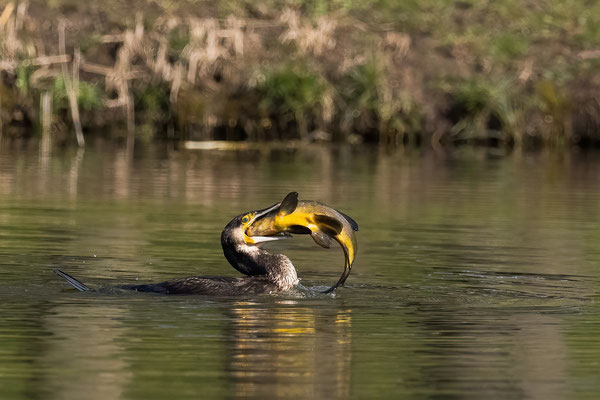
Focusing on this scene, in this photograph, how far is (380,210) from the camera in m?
22.1

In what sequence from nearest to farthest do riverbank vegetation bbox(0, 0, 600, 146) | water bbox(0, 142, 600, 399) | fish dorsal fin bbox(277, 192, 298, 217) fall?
water bbox(0, 142, 600, 399), fish dorsal fin bbox(277, 192, 298, 217), riverbank vegetation bbox(0, 0, 600, 146)

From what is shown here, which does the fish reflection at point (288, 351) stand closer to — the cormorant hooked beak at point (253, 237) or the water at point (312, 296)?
the water at point (312, 296)

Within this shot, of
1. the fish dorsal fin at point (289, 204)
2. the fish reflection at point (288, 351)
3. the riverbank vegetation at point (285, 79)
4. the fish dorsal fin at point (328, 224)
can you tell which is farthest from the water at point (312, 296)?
the riverbank vegetation at point (285, 79)

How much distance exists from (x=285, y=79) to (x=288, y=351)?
27816 mm

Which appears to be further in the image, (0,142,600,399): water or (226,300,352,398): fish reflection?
(0,142,600,399): water

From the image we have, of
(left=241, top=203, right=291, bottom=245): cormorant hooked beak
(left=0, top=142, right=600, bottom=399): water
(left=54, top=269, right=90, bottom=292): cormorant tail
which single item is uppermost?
(left=241, top=203, right=291, bottom=245): cormorant hooked beak

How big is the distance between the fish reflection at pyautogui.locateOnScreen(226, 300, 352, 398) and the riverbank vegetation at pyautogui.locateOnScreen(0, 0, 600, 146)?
2513 cm

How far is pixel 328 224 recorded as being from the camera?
12.9m

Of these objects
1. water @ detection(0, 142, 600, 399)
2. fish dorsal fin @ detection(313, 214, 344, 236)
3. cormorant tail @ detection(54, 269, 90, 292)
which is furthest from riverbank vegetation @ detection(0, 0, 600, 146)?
fish dorsal fin @ detection(313, 214, 344, 236)

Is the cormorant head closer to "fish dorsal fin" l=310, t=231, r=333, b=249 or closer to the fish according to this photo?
the fish

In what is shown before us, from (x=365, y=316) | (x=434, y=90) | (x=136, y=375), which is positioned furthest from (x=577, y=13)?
(x=136, y=375)

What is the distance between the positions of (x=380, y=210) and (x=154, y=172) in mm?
7015

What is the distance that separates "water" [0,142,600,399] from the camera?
9719mm

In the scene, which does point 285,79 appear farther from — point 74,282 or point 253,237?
point 74,282
